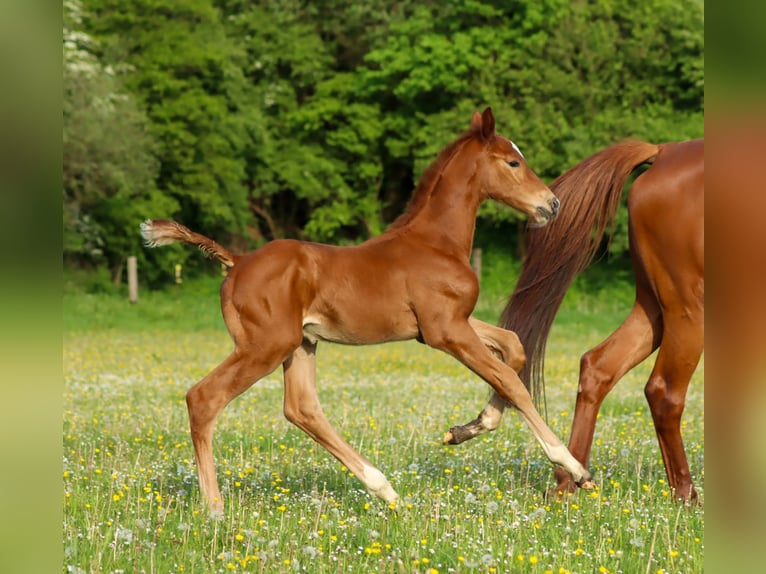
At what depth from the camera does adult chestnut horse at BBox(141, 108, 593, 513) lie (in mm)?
5379

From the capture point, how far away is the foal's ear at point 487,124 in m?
5.63

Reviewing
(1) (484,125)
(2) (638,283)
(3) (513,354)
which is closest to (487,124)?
(1) (484,125)

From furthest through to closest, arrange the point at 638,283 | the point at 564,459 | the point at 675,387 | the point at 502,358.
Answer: the point at 638,283 < the point at 675,387 < the point at 502,358 < the point at 564,459

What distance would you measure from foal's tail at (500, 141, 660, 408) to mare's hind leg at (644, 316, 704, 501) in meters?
0.82

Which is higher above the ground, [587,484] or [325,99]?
[587,484]

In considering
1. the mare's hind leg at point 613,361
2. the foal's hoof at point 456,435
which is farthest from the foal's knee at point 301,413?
the mare's hind leg at point 613,361

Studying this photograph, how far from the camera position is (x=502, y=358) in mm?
6039

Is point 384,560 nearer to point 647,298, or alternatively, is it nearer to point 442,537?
point 442,537

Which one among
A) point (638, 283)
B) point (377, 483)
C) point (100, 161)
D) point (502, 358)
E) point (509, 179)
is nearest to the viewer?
point (377, 483)

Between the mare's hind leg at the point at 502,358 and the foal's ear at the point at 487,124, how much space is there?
1043 millimetres

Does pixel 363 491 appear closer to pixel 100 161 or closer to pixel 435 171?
pixel 435 171

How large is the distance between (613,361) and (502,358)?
968 mm

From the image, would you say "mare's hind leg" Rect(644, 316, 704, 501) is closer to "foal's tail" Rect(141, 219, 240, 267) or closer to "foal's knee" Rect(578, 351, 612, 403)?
"foal's knee" Rect(578, 351, 612, 403)

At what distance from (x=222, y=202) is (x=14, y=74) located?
3535 cm
